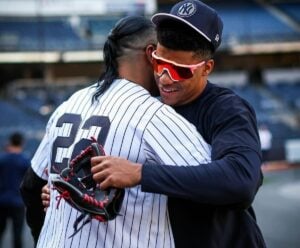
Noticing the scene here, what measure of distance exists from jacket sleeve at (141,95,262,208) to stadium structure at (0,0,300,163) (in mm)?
24107

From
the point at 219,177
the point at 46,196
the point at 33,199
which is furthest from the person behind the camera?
the point at 33,199

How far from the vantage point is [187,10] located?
5.43ft

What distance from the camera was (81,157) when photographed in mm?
1589

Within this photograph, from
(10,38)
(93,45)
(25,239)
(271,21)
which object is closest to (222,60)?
(271,21)

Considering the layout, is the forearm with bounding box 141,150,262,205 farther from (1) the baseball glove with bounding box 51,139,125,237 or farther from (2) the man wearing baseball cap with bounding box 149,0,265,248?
(1) the baseball glove with bounding box 51,139,125,237

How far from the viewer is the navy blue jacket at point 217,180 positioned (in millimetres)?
1490

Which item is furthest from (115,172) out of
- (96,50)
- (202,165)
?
(96,50)

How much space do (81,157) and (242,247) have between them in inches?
20.9

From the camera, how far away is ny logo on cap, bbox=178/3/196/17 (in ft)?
5.38

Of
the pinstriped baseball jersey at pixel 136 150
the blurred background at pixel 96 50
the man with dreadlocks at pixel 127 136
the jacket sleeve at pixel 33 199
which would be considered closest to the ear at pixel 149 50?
the man with dreadlocks at pixel 127 136

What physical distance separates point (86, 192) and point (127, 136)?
0.19 metres

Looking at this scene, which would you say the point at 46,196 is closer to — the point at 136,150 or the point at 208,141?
the point at 136,150

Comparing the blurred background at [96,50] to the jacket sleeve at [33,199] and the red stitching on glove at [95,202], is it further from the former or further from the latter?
the red stitching on glove at [95,202]

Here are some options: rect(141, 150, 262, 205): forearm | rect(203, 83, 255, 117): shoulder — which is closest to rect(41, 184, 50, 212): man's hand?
rect(141, 150, 262, 205): forearm
